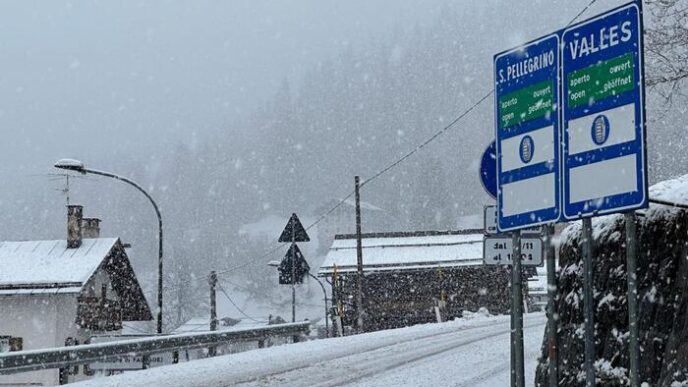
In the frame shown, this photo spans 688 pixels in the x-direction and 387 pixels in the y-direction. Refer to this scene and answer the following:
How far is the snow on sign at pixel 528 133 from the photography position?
529 cm

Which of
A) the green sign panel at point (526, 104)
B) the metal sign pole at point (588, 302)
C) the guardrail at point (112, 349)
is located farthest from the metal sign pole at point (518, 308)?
the guardrail at point (112, 349)

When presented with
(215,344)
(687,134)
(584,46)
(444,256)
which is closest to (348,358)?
(215,344)

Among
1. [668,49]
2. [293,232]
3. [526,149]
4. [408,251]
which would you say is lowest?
[408,251]

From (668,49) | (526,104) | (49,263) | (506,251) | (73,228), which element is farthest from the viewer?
(73,228)

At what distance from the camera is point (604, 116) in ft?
15.5

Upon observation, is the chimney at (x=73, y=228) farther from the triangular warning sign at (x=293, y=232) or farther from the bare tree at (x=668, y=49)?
the bare tree at (x=668, y=49)

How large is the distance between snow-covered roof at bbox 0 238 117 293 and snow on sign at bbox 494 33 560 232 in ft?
110

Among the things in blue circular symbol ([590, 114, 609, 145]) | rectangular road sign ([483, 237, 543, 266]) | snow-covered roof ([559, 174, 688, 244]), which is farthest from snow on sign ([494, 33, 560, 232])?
rectangular road sign ([483, 237, 543, 266])

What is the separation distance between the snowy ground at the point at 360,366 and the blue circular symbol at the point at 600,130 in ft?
24.5

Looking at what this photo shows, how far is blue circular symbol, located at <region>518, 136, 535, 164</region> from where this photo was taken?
5.52 m

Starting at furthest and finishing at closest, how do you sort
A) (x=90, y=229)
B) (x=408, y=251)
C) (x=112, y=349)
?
1. (x=408, y=251)
2. (x=90, y=229)
3. (x=112, y=349)

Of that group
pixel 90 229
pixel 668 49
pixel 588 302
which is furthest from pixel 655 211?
pixel 90 229

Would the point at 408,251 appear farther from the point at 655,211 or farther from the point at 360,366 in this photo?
the point at 655,211

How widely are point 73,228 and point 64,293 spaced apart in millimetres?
4837
